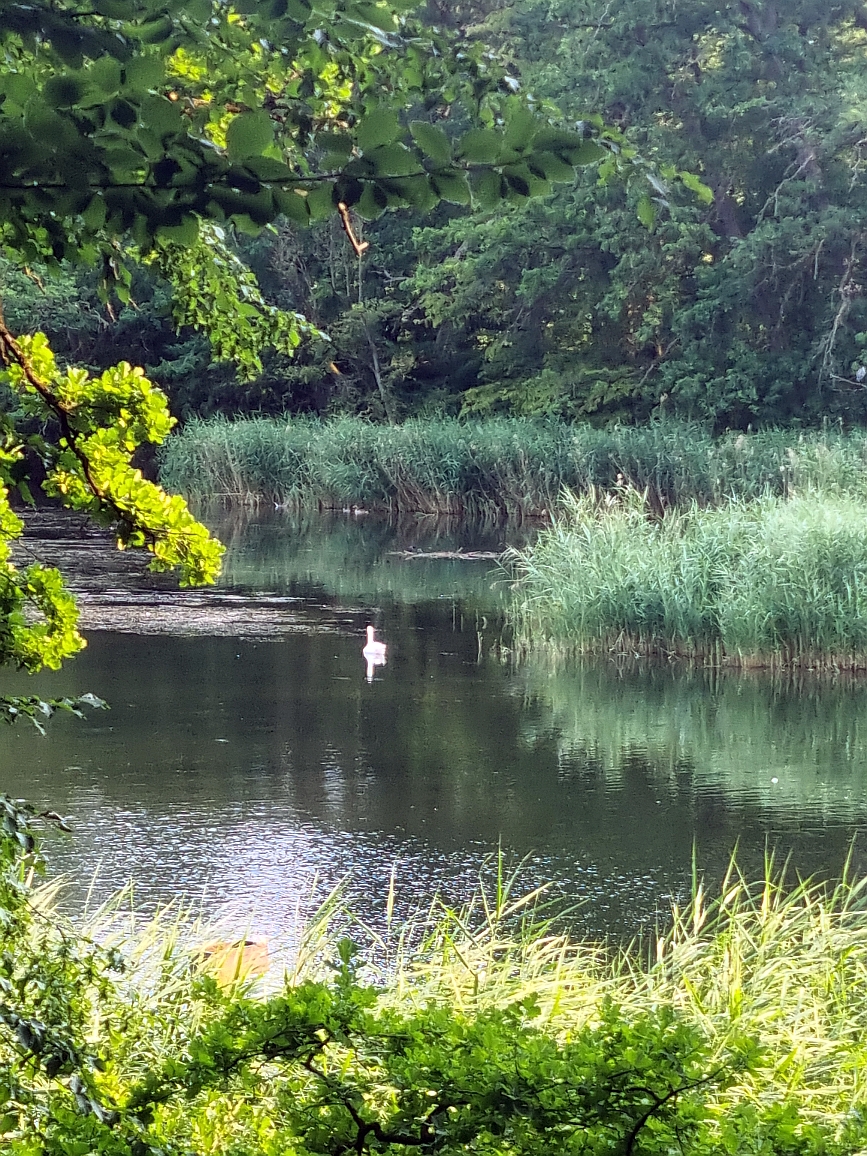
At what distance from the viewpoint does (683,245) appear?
96.4 ft

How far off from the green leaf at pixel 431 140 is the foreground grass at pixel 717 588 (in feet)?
34.0

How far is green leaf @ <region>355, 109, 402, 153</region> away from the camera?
4.64ft

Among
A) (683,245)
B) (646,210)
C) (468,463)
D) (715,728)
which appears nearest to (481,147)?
(646,210)

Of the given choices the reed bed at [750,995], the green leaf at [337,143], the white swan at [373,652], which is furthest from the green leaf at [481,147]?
the white swan at [373,652]

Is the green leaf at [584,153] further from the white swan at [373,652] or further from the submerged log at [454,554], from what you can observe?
the submerged log at [454,554]

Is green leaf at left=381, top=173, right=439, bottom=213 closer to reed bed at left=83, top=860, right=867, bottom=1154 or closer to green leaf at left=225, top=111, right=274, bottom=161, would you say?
green leaf at left=225, top=111, right=274, bottom=161

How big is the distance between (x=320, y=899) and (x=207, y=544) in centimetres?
449

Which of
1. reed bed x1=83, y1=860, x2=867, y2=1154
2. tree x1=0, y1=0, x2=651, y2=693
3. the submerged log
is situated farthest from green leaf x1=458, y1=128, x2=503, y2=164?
the submerged log

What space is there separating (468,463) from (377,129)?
2480 centimetres

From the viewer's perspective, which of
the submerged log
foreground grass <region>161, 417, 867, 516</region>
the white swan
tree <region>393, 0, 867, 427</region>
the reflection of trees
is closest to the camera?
the white swan

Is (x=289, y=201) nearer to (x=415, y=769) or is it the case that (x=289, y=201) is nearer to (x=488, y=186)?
(x=488, y=186)

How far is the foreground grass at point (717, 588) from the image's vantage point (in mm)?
11594

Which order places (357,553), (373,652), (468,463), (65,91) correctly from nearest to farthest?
(65,91) < (373,652) < (357,553) < (468,463)

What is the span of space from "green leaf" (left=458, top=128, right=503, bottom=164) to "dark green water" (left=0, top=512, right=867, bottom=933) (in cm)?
440
